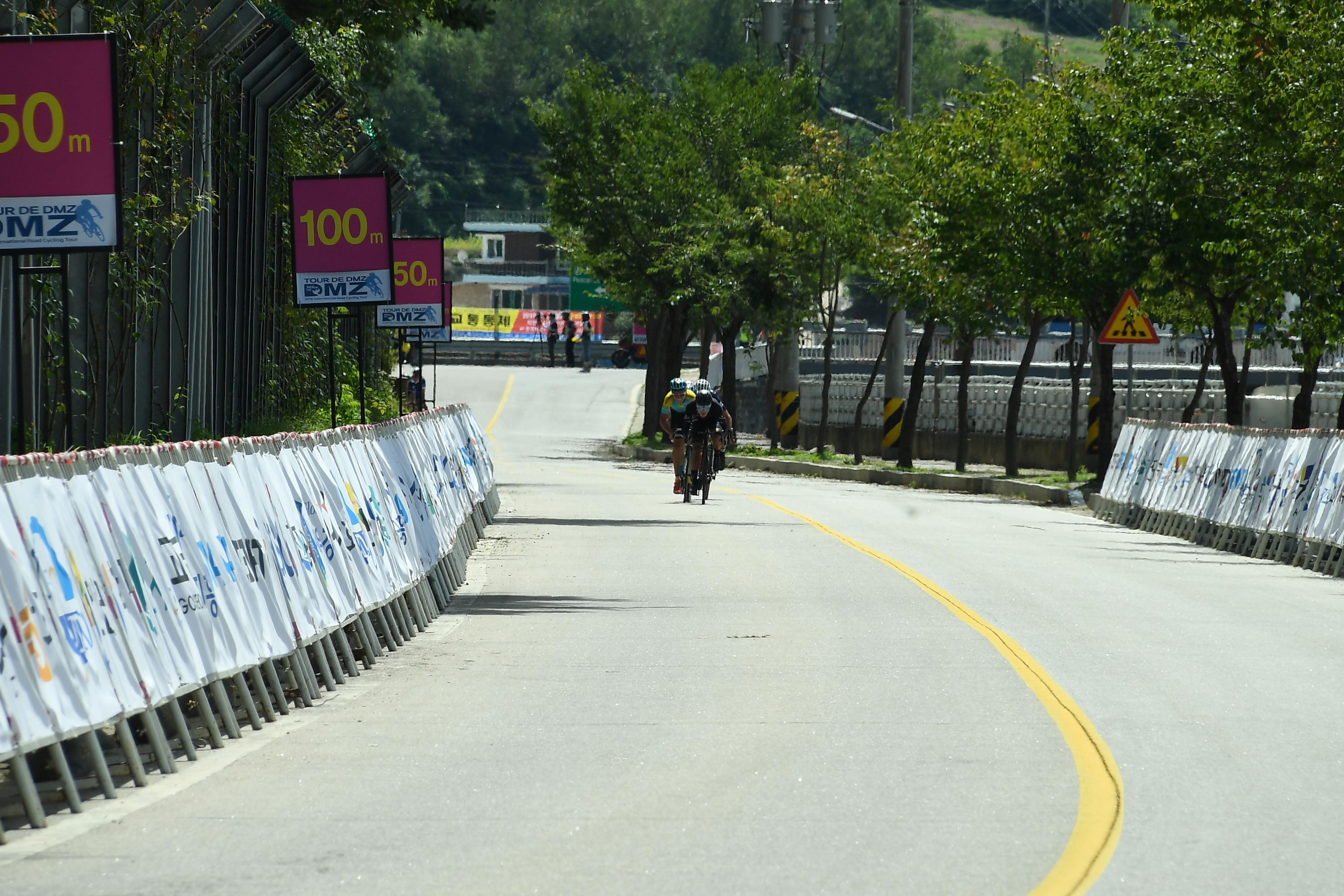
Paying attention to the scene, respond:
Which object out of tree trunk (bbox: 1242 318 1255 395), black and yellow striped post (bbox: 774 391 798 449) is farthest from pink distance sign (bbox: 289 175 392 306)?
black and yellow striped post (bbox: 774 391 798 449)

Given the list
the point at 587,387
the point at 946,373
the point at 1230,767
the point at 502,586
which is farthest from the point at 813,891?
the point at 587,387

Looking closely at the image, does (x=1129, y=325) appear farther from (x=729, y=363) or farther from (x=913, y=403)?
(x=729, y=363)

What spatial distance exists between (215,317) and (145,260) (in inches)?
139

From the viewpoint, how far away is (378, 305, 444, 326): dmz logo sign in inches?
1188

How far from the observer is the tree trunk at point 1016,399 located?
36875 millimetres

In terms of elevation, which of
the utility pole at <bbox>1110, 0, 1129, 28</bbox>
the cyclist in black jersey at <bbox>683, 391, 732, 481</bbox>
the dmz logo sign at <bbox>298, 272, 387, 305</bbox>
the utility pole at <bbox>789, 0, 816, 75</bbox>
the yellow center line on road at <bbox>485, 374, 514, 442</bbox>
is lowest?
the yellow center line on road at <bbox>485, 374, 514, 442</bbox>

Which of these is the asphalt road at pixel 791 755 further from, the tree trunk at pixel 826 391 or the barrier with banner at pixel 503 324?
the barrier with banner at pixel 503 324

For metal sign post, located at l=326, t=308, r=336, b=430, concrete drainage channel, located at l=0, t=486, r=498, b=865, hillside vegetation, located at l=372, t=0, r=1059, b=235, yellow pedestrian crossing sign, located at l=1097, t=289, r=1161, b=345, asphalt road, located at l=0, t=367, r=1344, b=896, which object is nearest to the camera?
asphalt road, located at l=0, t=367, r=1344, b=896

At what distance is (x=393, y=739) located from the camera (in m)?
9.66

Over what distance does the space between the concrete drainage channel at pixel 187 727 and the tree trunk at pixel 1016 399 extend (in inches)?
935

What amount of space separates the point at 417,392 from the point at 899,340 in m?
10.3

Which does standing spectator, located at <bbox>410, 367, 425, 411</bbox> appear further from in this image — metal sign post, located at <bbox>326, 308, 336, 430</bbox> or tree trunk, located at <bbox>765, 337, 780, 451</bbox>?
tree trunk, located at <bbox>765, 337, 780, 451</bbox>

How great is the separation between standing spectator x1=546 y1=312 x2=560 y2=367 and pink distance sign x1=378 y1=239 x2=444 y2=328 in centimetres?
4916

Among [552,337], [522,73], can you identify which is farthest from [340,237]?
[522,73]
